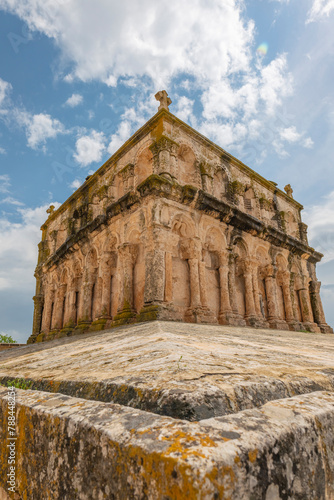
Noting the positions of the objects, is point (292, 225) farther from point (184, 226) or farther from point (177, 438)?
point (177, 438)

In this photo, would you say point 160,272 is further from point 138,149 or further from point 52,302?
point 52,302

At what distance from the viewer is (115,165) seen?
10750 mm

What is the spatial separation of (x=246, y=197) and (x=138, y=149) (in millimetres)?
4806

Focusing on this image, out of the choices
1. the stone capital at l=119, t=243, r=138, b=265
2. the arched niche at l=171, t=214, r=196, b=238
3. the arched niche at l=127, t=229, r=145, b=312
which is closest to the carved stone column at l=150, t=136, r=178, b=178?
the arched niche at l=171, t=214, r=196, b=238

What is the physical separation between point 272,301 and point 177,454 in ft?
35.4

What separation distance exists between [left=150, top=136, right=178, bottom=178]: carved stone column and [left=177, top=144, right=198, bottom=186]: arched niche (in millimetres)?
779

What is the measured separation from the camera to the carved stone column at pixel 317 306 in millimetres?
12713

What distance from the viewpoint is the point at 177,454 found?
0.67 m

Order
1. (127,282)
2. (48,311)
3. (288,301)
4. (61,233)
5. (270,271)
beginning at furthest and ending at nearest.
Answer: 1. (61,233)
2. (48,311)
3. (288,301)
4. (270,271)
5. (127,282)

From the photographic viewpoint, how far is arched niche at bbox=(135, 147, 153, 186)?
9.29m

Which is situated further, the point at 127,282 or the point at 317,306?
the point at 317,306

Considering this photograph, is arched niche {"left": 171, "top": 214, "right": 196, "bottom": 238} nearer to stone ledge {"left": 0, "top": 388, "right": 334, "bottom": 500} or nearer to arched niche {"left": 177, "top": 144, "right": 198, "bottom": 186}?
arched niche {"left": 177, "top": 144, "right": 198, "bottom": 186}

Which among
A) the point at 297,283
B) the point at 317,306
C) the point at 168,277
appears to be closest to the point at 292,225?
the point at 297,283

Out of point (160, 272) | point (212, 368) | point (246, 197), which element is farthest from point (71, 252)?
point (212, 368)
